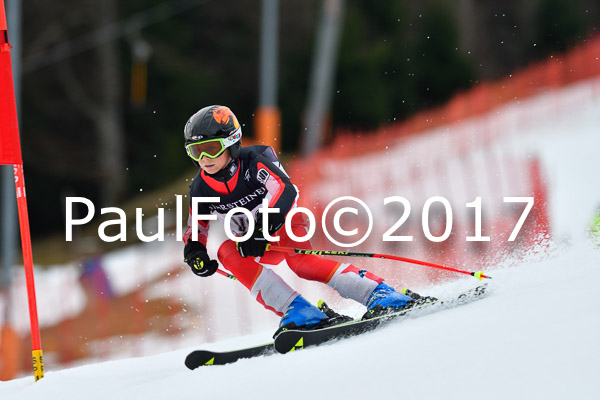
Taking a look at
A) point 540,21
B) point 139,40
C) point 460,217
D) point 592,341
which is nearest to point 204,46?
point 139,40

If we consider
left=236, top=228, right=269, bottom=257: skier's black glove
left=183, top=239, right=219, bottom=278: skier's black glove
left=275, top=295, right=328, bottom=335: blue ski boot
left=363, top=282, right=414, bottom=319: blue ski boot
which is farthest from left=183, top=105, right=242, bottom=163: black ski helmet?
left=363, top=282, right=414, bottom=319: blue ski boot

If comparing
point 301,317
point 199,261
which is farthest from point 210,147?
point 301,317

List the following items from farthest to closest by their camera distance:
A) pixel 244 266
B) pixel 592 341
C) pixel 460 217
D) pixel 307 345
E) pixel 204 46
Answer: pixel 204 46 < pixel 460 217 < pixel 244 266 < pixel 307 345 < pixel 592 341

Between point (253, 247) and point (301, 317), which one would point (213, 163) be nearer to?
point (253, 247)

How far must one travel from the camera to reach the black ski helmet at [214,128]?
5047mm

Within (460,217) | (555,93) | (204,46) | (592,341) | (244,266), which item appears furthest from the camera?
(204,46)

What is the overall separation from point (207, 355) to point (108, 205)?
834 inches

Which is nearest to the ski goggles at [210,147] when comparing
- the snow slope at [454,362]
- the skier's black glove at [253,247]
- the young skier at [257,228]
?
the young skier at [257,228]

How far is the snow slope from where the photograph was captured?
11.4 feet

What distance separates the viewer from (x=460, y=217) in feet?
39.9

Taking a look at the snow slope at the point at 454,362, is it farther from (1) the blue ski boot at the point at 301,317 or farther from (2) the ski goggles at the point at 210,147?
(2) the ski goggles at the point at 210,147

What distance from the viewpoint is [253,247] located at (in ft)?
16.3

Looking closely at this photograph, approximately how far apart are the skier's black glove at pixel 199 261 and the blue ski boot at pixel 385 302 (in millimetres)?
1023

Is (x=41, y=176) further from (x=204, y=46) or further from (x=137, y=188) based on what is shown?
(x=204, y=46)
